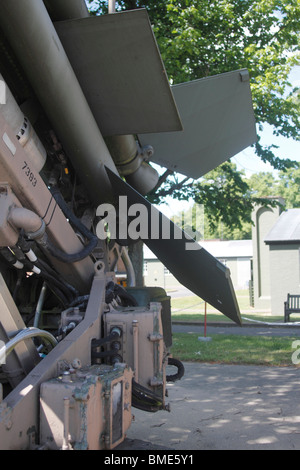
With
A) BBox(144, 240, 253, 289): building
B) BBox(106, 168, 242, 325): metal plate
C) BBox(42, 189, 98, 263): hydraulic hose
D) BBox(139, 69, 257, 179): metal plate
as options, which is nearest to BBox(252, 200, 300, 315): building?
BBox(139, 69, 257, 179): metal plate

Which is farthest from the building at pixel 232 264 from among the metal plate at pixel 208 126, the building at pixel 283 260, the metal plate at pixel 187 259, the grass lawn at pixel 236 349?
the metal plate at pixel 187 259

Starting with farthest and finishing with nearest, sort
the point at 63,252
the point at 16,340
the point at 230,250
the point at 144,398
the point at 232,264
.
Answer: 1. the point at 230,250
2. the point at 232,264
3. the point at 63,252
4. the point at 144,398
5. the point at 16,340

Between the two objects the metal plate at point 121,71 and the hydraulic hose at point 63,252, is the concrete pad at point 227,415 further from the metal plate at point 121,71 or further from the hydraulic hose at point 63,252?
the metal plate at point 121,71

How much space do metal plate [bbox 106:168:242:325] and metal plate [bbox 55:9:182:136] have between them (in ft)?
1.72

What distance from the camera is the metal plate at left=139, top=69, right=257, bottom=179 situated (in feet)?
17.2

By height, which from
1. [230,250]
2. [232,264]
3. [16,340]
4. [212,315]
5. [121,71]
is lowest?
[212,315]

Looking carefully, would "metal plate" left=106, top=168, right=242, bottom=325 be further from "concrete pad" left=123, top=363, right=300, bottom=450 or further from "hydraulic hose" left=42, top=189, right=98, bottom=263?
"concrete pad" left=123, top=363, right=300, bottom=450

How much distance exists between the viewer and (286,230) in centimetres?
1814

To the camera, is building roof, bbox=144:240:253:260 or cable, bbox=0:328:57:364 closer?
cable, bbox=0:328:57:364

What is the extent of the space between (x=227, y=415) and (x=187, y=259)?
1.58 metres

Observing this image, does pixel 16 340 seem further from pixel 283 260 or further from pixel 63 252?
pixel 283 260

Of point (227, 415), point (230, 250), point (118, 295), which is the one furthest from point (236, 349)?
point (230, 250)

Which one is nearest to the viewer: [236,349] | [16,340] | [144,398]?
[16,340]

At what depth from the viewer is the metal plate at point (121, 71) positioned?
3.70 m
